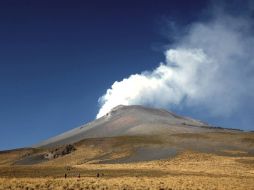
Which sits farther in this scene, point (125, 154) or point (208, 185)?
point (125, 154)

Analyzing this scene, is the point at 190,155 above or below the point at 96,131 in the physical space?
below

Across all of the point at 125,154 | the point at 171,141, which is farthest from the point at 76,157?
the point at 171,141

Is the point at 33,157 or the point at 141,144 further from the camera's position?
the point at 33,157

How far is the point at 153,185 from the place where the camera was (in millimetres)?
42562

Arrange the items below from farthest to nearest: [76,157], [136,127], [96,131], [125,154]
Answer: [96,131], [136,127], [76,157], [125,154]

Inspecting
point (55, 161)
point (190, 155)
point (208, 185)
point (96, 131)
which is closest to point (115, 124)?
point (96, 131)

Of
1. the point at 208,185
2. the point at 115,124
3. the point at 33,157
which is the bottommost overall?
the point at 208,185

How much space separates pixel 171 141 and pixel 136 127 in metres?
49.4

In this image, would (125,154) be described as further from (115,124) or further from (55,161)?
(115,124)

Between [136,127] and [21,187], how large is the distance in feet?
447

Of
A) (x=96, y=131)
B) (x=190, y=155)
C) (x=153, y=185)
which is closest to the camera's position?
(x=153, y=185)

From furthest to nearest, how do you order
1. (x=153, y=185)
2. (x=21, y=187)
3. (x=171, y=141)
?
(x=171, y=141), (x=153, y=185), (x=21, y=187)

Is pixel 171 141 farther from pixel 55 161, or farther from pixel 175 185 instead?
pixel 175 185

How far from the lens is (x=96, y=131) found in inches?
7367
